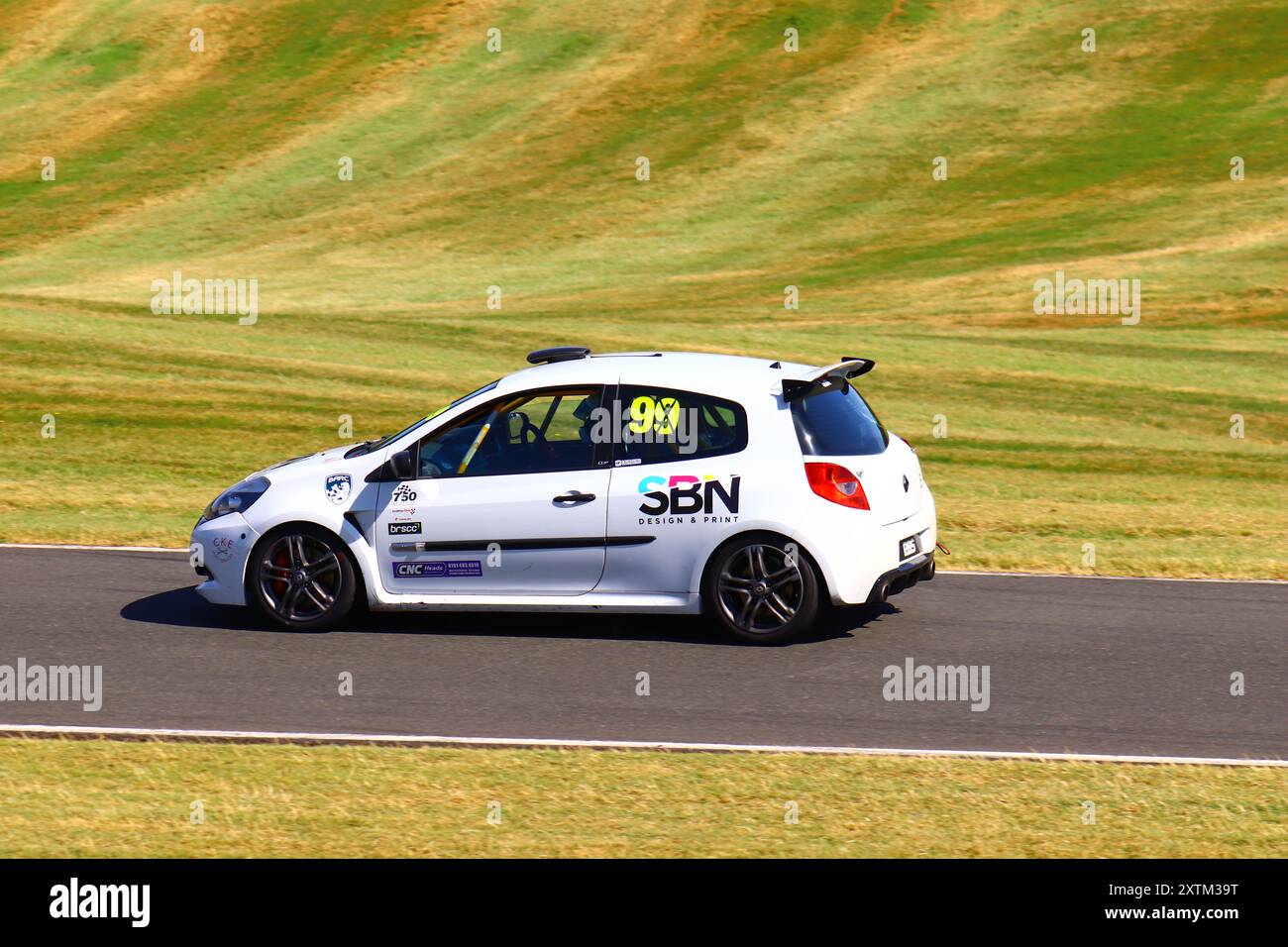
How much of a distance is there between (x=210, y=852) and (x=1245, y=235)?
1604 inches

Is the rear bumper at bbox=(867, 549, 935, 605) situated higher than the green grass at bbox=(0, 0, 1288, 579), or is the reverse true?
the green grass at bbox=(0, 0, 1288, 579)

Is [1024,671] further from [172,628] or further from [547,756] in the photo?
[172,628]

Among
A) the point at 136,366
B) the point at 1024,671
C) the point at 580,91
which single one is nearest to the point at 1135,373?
the point at 136,366

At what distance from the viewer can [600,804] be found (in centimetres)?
709

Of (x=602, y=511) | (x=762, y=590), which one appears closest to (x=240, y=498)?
(x=602, y=511)

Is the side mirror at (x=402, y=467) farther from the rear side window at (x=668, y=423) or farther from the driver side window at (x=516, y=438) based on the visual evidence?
the rear side window at (x=668, y=423)

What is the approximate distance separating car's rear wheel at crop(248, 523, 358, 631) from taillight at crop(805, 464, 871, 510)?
2.87 meters

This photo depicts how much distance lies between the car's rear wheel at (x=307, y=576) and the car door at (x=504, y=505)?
268 millimetres

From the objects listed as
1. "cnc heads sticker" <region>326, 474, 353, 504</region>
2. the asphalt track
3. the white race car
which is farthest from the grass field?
"cnc heads sticker" <region>326, 474, 353, 504</region>

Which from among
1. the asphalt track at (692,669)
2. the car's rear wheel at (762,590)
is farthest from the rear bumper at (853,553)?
the asphalt track at (692,669)

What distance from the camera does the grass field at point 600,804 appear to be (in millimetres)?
6562

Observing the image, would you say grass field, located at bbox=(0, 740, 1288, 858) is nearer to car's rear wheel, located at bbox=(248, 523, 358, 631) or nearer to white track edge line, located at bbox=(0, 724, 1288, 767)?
white track edge line, located at bbox=(0, 724, 1288, 767)

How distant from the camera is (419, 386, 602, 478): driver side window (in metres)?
10.2

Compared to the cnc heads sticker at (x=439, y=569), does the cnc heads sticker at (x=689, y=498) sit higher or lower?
higher
